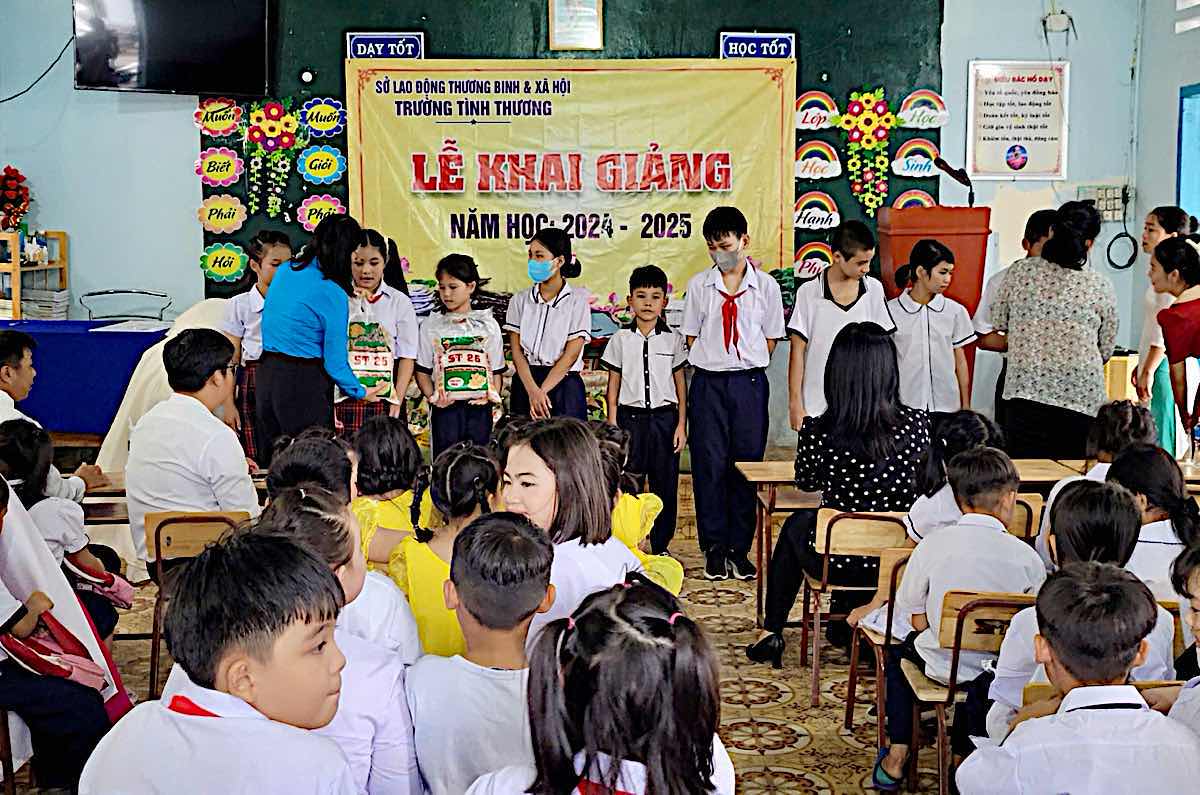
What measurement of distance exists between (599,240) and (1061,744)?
5.16 meters

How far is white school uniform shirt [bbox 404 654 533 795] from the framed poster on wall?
5.49 m

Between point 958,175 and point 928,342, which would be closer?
point 928,342

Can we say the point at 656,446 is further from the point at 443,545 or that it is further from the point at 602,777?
the point at 602,777

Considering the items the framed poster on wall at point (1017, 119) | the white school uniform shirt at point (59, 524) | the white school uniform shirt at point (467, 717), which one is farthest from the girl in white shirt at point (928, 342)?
the white school uniform shirt at point (467, 717)

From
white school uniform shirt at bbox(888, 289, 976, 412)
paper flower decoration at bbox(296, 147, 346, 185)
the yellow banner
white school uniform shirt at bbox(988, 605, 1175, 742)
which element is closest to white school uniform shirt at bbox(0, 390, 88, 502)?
white school uniform shirt at bbox(988, 605, 1175, 742)

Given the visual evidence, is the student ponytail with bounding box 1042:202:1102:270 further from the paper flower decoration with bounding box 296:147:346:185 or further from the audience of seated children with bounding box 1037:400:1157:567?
the paper flower decoration with bounding box 296:147:346:185

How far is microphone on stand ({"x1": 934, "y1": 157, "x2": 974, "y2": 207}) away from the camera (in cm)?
681

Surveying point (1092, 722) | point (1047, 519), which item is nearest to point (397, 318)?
point (1047, 519)

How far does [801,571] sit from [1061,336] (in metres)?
1.71

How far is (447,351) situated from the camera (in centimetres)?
561

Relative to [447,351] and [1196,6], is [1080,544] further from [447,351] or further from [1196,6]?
[1196,6]

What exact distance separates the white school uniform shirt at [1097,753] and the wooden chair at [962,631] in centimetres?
76

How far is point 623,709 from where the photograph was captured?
5.17 feet

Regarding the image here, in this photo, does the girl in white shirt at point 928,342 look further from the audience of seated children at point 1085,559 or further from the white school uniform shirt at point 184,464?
the white school uniform shirt at point 184,464
